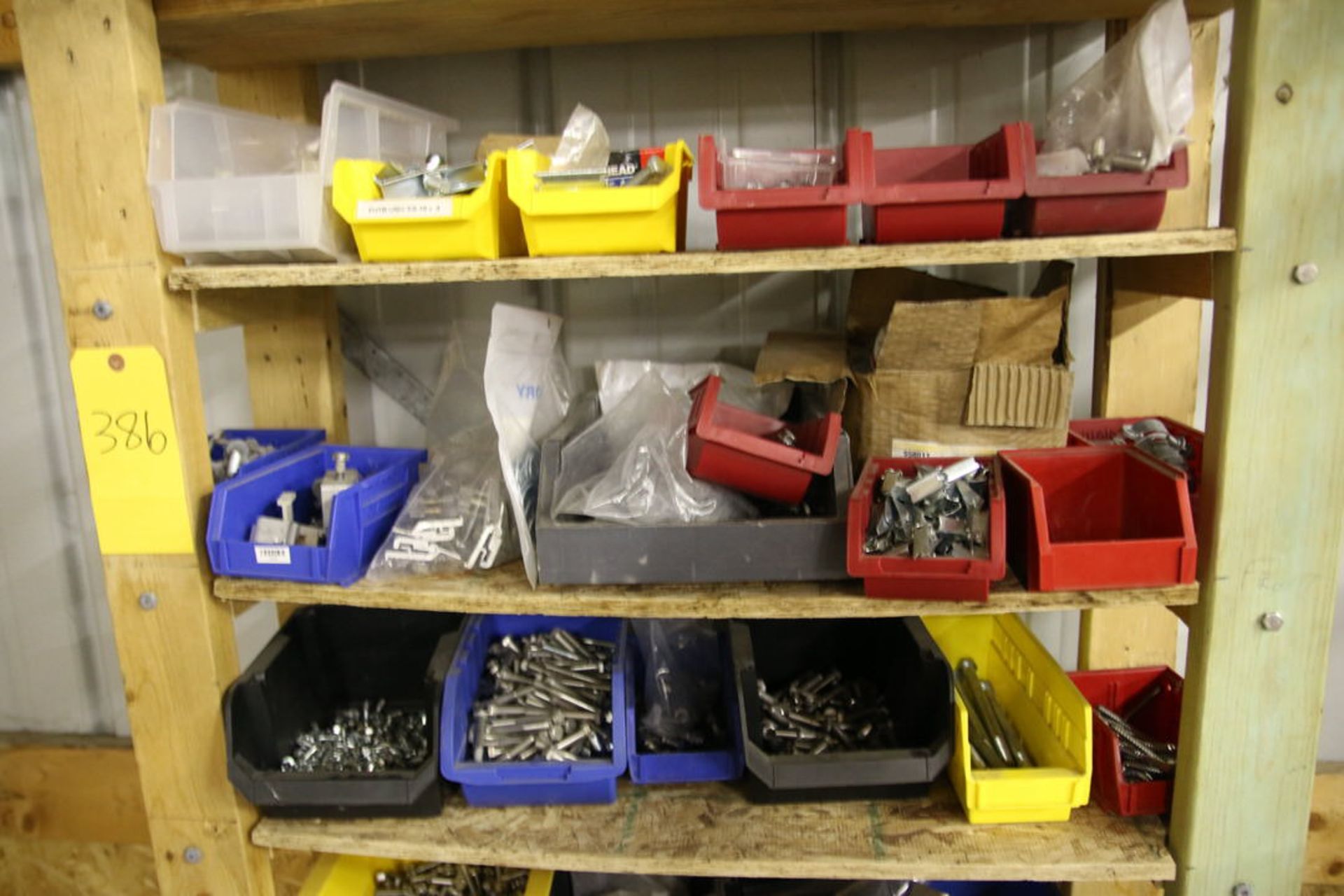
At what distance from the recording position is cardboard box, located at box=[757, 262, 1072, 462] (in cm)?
118

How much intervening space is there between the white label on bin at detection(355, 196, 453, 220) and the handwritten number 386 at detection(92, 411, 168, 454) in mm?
427

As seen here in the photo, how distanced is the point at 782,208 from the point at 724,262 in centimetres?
9

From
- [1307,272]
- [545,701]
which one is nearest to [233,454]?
[545,701]

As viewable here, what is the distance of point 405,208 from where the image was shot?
110cm

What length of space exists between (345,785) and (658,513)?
0.60 metres

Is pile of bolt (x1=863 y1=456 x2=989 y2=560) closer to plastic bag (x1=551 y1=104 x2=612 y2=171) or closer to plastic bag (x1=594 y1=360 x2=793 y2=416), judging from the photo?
plastic bag (x1=594 y1=360 x2=793 y2=416)

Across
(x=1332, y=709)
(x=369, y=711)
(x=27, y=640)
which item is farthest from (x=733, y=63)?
(x=27, y=640)

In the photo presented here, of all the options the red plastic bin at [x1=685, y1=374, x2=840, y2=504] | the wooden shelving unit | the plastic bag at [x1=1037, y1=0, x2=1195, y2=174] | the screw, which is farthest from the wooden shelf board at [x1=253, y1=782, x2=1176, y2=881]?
the plastic bag at [x1=1037, y1=0, x2=1195, y2=174]

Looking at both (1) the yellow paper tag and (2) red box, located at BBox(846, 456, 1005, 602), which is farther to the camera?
(1) the yellow paper tag

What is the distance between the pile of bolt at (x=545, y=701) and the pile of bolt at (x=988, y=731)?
0.55m

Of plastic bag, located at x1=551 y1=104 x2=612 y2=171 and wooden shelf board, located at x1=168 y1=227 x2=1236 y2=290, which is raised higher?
plastic bag, located at x1=551 y1=104 x2=612 y2=171

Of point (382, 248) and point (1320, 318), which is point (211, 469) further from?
point (1320, 318)

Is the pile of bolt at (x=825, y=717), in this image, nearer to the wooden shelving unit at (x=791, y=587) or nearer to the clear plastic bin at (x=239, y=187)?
the wooden shelving unit at (x=791, y=587)

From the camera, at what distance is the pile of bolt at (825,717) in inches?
52.1
